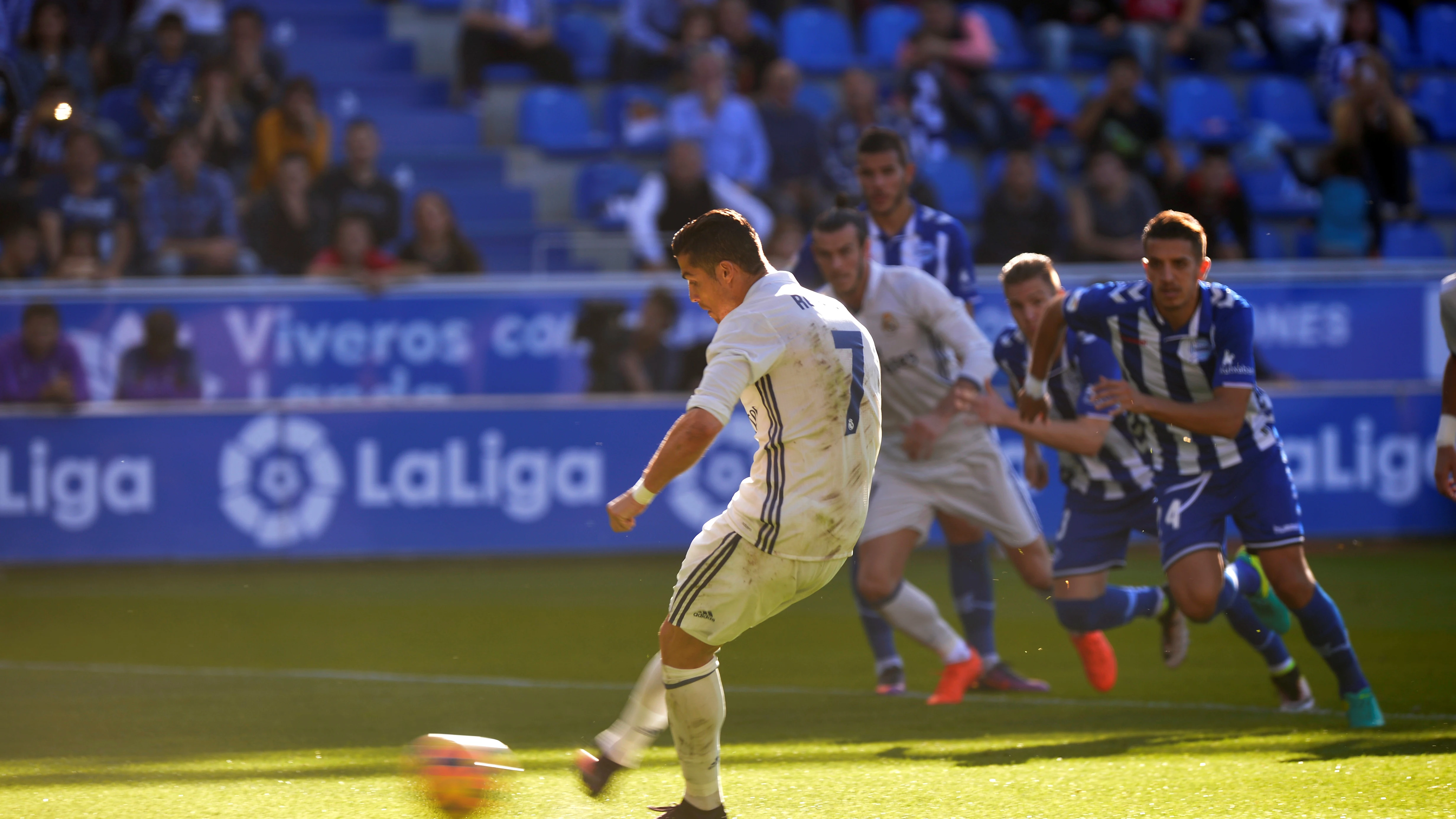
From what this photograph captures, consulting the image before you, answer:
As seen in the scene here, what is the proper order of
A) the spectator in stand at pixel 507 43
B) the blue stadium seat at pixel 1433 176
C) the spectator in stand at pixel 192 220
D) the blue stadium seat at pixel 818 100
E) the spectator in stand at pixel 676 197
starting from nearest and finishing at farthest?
the spectator in stand at pixel 192 220, the spectator in stand at pixel 676 197, the spectator in stand at pixel 507 43, the blue stadium seat at pixel 818 100, the blue stadium seat at pixel 1433 176

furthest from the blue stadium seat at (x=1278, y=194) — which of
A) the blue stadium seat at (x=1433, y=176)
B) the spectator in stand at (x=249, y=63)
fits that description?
the spectator in stand at (x=249, y=63)

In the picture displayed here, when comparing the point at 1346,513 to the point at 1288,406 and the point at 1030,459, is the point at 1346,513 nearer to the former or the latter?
the point at 1288,406

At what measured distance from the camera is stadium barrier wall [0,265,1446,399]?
1072 cm

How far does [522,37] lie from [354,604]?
→ 7359 mm

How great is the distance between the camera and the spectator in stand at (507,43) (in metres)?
14.6

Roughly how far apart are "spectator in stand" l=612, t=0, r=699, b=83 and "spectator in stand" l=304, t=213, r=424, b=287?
375cm

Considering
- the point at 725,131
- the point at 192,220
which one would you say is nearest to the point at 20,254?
the point at 192,220

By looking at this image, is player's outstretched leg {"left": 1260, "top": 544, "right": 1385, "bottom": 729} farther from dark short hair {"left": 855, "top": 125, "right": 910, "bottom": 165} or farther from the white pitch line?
dark short hair {"left": 855, "top": 125, "right": 910, "bottom": 165}

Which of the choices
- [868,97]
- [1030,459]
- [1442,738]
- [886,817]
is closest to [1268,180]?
[868,97]

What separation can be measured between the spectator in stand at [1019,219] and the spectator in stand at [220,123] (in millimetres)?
5919

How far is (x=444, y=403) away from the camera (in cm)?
1029

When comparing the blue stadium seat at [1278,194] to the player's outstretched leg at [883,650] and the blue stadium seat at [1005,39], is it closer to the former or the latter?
the blue stadium seat at [1005,39]

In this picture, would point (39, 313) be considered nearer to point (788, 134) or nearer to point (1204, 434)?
point (788, 134)

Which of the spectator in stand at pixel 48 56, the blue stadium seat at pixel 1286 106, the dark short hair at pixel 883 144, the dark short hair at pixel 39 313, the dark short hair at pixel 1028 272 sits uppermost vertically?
the spectator in stand at pixel 48 56
